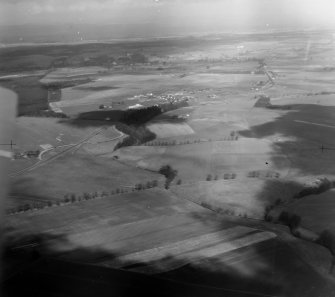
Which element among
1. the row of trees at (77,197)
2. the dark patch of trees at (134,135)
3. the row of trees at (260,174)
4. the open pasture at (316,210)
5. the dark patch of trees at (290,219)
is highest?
the open pasture at (316,210)

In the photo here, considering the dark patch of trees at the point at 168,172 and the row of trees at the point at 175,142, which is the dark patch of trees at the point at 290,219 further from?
the row of trees at the point at 175,142

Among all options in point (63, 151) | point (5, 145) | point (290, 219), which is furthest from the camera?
point (63, 151)

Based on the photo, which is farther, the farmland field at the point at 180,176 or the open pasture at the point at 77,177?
the open pasture at the point at 77,177

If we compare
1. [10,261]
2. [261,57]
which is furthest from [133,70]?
[10,261]

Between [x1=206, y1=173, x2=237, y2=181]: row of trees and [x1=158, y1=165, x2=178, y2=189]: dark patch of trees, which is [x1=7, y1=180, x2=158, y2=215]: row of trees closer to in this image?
[x1=158, y1=165, x2=178, y2=189]: dark patch of trees

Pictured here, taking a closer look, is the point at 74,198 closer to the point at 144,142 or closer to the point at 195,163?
the point at 195,163

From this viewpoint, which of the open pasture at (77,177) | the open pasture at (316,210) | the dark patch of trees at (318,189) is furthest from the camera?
the open pasture at (77,177)

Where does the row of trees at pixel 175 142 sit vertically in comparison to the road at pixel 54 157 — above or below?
above

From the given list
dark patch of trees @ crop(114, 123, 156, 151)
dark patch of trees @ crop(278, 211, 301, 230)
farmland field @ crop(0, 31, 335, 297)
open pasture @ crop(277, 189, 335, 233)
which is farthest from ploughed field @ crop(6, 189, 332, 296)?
dark patch of trees @ crop(114, 123, 156, 151)

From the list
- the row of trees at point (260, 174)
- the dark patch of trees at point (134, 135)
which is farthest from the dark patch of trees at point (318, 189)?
the dark patch of trees at point (134, 135)

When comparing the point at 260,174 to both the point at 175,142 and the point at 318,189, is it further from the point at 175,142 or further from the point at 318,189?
the point at 175,142

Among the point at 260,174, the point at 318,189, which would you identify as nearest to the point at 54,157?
the point at 260,174

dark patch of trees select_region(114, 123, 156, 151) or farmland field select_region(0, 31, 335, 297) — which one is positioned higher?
farmland field select_region(0, 31, 335, 297)
